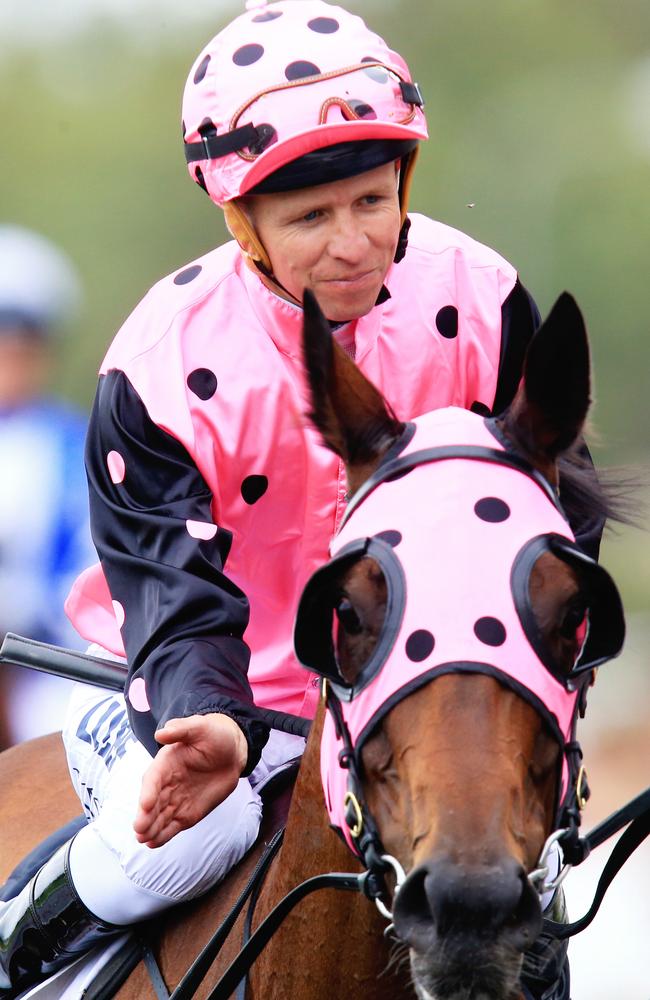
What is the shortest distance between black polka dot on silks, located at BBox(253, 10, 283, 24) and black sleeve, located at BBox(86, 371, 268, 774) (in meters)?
0.66

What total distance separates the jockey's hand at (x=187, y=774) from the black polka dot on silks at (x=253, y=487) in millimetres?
560

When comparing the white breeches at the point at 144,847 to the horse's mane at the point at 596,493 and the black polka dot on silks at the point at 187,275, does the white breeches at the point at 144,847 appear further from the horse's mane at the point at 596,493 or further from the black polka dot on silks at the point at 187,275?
the black polka dot on silks at the point at 187,275

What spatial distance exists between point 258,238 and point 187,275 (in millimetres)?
257

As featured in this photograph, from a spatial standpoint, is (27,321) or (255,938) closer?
(255,938)

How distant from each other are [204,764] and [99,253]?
6.57 metres

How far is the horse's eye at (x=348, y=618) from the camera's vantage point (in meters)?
1.70

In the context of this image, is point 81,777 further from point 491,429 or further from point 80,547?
point 80,547

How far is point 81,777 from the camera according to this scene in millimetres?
2523

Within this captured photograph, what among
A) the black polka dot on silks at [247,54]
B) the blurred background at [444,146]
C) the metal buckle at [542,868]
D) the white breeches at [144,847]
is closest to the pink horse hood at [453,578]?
the metal buckle at [542,868]

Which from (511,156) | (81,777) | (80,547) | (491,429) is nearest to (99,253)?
(511,156)

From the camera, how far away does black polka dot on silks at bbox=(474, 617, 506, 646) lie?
158 cm

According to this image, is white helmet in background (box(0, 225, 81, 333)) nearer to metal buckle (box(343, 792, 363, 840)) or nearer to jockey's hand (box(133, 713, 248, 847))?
jockey's hand (box(133, 713, 248, 847))

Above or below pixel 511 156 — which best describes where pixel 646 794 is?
below

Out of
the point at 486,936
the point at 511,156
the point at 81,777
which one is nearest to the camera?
the point at 486,936
